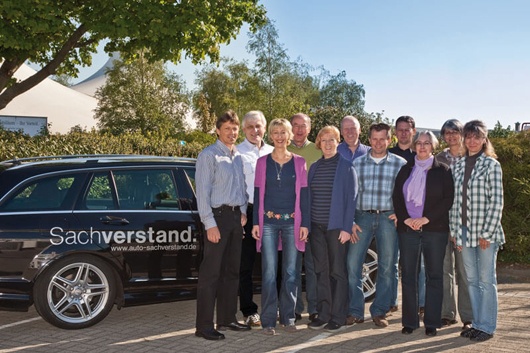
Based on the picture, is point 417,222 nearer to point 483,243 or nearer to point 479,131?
point 483,243

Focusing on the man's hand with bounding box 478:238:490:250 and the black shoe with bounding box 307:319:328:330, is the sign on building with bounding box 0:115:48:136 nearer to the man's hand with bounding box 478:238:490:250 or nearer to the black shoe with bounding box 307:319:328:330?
the black shoe with bounding box 307:319:328:330

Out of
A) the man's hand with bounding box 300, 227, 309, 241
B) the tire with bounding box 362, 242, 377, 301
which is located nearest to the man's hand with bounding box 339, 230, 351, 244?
the man's hand with bounding box 300, 227, 309, 241

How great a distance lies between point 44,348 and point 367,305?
11.6 feet

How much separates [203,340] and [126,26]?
12.8 meters

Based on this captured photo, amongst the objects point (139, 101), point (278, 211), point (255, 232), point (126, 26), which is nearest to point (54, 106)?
point (139, 101)

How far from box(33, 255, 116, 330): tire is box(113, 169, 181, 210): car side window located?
0.67m

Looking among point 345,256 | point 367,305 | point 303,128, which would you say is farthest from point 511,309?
point 303,128

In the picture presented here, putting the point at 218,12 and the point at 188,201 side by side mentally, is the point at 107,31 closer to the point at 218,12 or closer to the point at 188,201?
the point at 218,12

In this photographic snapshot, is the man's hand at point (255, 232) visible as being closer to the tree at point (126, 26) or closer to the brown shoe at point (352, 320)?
the brown shoe at point (352, 320)

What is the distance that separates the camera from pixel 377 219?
651 centimetres

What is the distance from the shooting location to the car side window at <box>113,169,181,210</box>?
658 centimetres

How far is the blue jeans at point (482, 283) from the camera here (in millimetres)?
6113

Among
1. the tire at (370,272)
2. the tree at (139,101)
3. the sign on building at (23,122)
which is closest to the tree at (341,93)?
the tree at (139,101)

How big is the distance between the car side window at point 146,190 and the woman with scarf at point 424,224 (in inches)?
87.8
